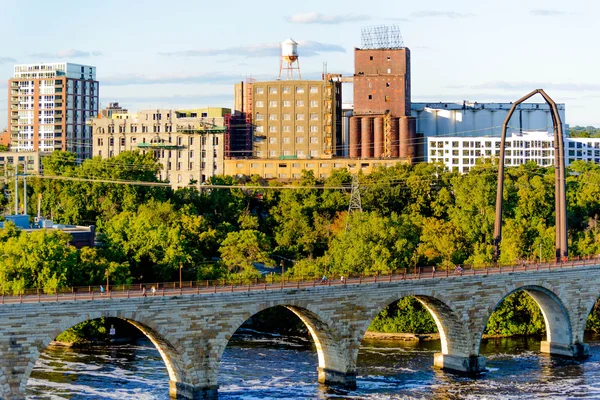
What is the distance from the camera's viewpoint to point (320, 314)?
294 ft

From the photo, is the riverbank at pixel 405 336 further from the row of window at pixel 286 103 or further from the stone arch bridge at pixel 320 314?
the row of window at pixel 286 103

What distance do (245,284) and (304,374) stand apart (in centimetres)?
1090

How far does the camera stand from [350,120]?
195 metres

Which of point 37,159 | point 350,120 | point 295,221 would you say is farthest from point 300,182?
point 37,159

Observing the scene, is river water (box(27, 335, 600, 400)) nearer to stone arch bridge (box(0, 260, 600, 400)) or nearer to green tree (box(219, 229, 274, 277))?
stone arch bridge (box(0, 260, 600, 400))

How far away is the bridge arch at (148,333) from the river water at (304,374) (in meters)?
3.05

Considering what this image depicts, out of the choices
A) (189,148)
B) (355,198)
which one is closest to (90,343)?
(355,198)

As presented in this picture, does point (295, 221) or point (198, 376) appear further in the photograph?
point (295, 221)

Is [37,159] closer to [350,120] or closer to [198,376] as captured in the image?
[350,120]

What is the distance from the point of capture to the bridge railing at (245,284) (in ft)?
265

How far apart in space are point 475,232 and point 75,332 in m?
56.1

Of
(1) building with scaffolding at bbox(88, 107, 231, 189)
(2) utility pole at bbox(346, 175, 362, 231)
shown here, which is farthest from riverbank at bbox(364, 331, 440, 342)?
(1) building with scaffolding at bbox(88, 107, 231, 189)

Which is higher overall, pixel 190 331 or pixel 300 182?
pixel 300 182

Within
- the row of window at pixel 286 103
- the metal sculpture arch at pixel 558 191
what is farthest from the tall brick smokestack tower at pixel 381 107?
the metal sculpture arch at pixel 558 191
